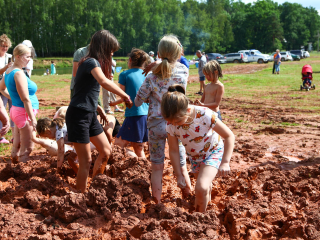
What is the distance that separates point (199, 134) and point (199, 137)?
0.11ft

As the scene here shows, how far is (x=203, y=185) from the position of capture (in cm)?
323

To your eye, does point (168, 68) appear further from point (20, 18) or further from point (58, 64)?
point (20, 18)

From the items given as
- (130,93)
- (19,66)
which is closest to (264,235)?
(130,93)

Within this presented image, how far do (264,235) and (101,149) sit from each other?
6.62 ft

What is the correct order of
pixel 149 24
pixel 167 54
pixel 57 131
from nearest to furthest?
1. pixel 167 54
2. pixel 57 131
3. pixel 149 24

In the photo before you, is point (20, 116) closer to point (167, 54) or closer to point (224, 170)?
point (167, 54)

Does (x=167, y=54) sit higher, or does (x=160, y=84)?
(x=167, y=54)

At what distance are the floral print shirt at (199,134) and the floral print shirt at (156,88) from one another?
265 millimetres

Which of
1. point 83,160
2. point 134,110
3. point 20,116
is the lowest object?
point 83,160

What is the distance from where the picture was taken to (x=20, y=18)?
215ft

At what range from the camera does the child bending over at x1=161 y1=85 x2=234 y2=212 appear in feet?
10.1

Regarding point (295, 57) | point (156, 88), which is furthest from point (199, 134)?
point (295, 57)

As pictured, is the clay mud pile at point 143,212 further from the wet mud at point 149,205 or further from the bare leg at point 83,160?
the bare leg at point 83,160

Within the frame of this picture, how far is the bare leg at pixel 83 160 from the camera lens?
371cm
